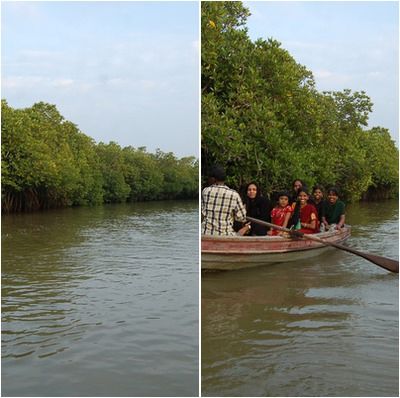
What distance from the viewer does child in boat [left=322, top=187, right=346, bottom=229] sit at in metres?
6.18

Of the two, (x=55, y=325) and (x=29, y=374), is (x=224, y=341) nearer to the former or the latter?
(x=29, y=374)

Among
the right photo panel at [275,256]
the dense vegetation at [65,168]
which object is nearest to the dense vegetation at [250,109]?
the right photo panel at [275,256]

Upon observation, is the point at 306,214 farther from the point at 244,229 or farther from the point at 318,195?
the point at 244,229

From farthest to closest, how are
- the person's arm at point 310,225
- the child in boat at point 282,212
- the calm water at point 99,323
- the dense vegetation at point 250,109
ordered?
the dense vegetation at point 250,109 < the person's arm at point 310,225 < the child in boat at point 282,212 < the calm water at point 99,323

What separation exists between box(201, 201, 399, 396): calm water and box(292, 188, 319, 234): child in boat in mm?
350

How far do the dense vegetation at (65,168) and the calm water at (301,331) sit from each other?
15.9ft

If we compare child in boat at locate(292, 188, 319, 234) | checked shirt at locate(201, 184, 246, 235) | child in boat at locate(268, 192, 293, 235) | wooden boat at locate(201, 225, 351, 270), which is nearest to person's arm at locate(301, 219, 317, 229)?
child in boat at locate(292, 188, 319, 234)

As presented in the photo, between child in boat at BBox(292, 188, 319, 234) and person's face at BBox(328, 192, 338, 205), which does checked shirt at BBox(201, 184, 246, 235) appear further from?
person's face at BBox(328, 192, 338, 205)

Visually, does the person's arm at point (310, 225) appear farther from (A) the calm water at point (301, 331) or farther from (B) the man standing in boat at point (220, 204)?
(B) the man standing in boat at point (220, 204)

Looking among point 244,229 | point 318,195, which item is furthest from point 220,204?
point 318,195

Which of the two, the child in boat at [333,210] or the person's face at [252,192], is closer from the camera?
the person's face at [252,192]

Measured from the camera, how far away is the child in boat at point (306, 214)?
533 cm

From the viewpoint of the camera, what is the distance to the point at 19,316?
152 inches

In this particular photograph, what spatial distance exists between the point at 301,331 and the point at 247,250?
1396 mm
